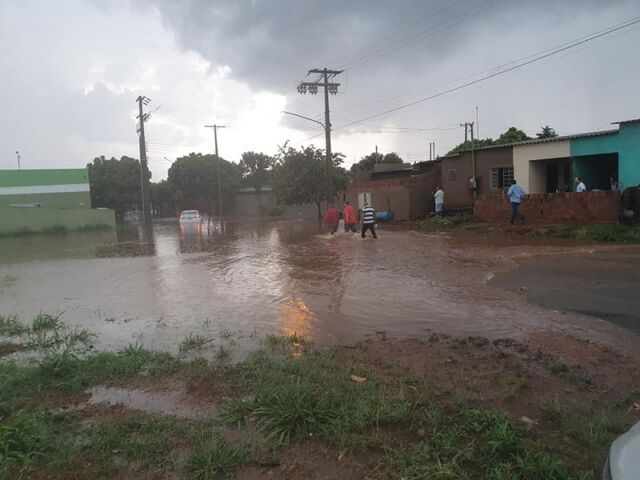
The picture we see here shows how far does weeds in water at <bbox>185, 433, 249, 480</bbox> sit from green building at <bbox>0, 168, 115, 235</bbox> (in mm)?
41715

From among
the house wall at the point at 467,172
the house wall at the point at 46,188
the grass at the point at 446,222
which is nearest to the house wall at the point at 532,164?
the house wall at the point at 467,172

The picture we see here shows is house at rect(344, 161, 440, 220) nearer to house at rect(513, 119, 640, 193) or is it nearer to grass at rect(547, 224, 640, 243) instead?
house at rect(513, 119, 640, 193)

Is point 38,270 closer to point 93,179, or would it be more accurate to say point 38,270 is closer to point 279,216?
point 279,216

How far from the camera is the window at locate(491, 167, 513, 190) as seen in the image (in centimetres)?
2412

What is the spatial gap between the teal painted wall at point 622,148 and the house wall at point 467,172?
396 centimetres

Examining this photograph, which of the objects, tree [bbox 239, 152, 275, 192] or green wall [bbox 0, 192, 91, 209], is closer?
green wall [bbox 0, 192, 91, 209]

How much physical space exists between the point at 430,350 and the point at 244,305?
417cm

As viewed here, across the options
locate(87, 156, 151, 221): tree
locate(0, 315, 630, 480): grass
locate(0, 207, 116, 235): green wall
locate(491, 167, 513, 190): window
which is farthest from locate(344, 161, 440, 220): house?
locate(87, 156, 151, 221): tree

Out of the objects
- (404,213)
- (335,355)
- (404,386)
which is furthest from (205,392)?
(404,213)

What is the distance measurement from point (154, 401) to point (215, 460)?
5.05 ft

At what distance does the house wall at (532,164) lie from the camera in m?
21.4

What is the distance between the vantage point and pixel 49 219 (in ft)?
128

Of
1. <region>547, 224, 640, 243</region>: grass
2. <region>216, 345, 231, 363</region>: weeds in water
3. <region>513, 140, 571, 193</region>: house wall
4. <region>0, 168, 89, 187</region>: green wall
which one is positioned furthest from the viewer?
<region>0, 168, 89, 187</region>: green wall

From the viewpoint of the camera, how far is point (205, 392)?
15.3 ft
